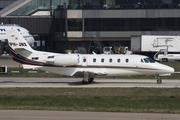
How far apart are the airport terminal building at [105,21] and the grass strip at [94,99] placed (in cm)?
4895

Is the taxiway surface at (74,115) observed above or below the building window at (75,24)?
below

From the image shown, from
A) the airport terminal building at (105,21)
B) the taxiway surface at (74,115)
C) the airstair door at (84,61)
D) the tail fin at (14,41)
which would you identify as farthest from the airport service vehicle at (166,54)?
the taxiway surface at (74,115)

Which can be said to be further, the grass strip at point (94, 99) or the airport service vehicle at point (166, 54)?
the airport service vehicle at point (166, 54)

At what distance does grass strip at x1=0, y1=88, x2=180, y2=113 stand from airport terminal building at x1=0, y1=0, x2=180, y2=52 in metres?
49.0

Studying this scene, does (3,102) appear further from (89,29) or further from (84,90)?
(89,29)

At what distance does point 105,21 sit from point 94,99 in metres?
54.2

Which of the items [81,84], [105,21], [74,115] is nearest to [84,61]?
[81,84]

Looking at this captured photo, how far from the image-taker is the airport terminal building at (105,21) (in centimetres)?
7119

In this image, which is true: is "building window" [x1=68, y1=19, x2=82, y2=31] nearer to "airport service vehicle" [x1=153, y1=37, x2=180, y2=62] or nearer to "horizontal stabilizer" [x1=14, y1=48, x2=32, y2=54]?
"airport service vehicle" [x1=153, y1=37, x2=180, y2=62]

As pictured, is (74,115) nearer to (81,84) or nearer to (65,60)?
(65,60)

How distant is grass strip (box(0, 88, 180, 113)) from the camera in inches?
657

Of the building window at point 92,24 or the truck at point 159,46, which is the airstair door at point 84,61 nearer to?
the truck at point 159,46

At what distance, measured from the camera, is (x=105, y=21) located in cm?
7262

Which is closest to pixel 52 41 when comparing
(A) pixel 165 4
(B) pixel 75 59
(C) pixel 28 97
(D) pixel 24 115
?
(A) pixel 165 4
